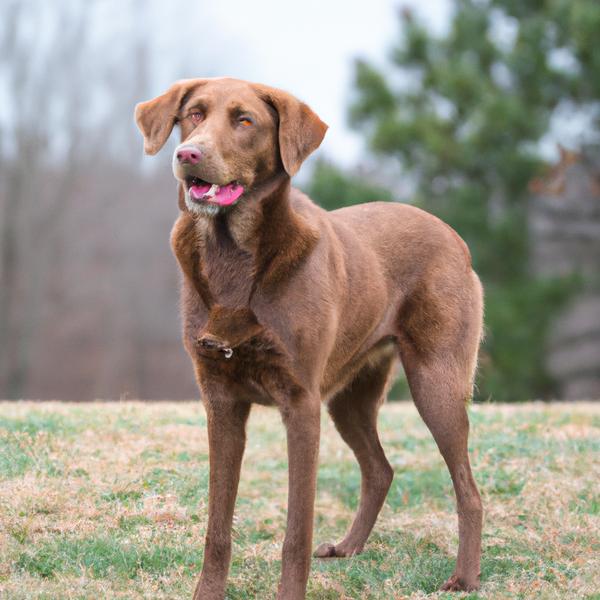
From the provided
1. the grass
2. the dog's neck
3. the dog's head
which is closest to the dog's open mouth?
the dog's head

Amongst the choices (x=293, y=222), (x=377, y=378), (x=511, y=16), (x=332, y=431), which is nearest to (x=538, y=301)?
(x=511, y=16)

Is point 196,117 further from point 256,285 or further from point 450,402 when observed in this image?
point 450,402

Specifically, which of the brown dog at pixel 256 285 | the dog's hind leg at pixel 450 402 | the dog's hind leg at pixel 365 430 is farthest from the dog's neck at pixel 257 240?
the dog's hind leg at pixel 365 430

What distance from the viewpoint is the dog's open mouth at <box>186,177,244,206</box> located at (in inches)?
156

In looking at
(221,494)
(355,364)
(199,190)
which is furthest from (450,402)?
(199,190)

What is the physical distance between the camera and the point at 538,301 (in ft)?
52.7

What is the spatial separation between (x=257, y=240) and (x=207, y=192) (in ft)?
1.08

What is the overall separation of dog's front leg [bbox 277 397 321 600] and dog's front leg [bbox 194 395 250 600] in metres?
0.31

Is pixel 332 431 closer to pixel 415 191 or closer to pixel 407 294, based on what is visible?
pixel 407 294

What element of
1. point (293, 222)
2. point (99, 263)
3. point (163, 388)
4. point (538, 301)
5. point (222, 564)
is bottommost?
point (163, 388)

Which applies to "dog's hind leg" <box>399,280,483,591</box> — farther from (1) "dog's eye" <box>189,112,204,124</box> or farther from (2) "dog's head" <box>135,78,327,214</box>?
(1) "dog's eye" <box>189,112,204,124</box>

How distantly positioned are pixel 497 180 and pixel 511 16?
10.4 feet

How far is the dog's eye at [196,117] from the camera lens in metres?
4.07

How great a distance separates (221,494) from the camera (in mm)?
4336
